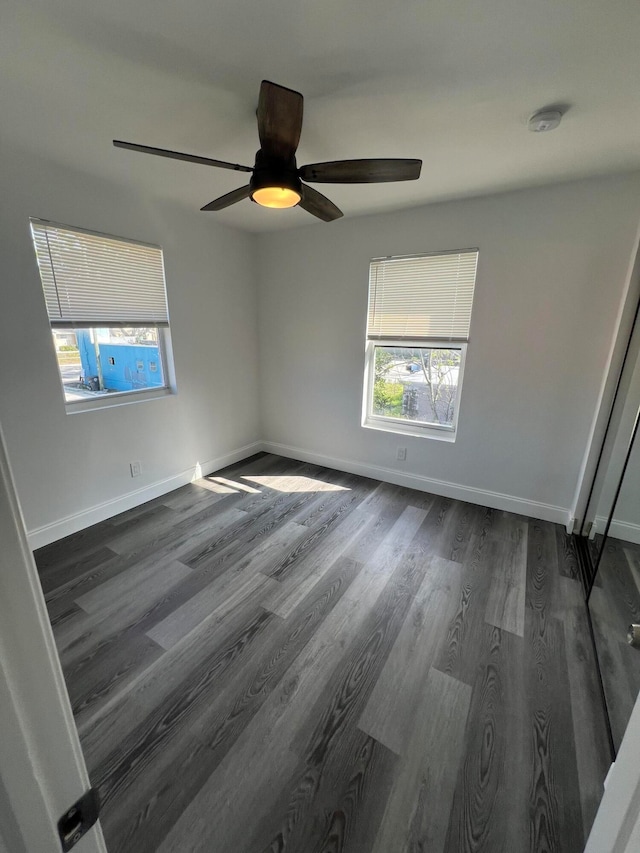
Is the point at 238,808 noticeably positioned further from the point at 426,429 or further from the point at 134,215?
the point at 134,215

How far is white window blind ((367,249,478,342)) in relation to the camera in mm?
2754

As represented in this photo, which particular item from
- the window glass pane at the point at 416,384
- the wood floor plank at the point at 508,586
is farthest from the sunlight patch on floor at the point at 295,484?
the wood floor plank at the point at 508,586

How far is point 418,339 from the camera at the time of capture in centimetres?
302

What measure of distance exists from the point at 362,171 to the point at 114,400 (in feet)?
7.78

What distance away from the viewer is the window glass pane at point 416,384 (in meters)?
3.02

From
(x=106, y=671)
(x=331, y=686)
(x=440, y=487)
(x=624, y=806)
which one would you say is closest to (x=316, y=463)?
(x=440, y=487)

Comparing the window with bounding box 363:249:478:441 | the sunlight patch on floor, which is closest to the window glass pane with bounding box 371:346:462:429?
the window with bounding box 363:249:478:441

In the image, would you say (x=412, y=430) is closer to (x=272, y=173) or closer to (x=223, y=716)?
(x=272, y=173)

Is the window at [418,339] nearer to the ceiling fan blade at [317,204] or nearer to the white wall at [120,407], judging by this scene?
the ceiling fan blade at [317,204]

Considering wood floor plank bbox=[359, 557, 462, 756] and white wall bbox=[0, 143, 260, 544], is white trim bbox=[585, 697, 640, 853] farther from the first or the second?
white wall bbox=[0, 143, 260, 544]

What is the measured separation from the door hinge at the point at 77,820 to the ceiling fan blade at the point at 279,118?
1.79 metres

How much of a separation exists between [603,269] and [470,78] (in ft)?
5.25

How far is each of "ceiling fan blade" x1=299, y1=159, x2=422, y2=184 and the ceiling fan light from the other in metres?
0.10

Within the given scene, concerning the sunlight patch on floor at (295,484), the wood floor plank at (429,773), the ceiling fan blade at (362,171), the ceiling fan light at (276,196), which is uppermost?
the ceiling fan blade at (362,171)
